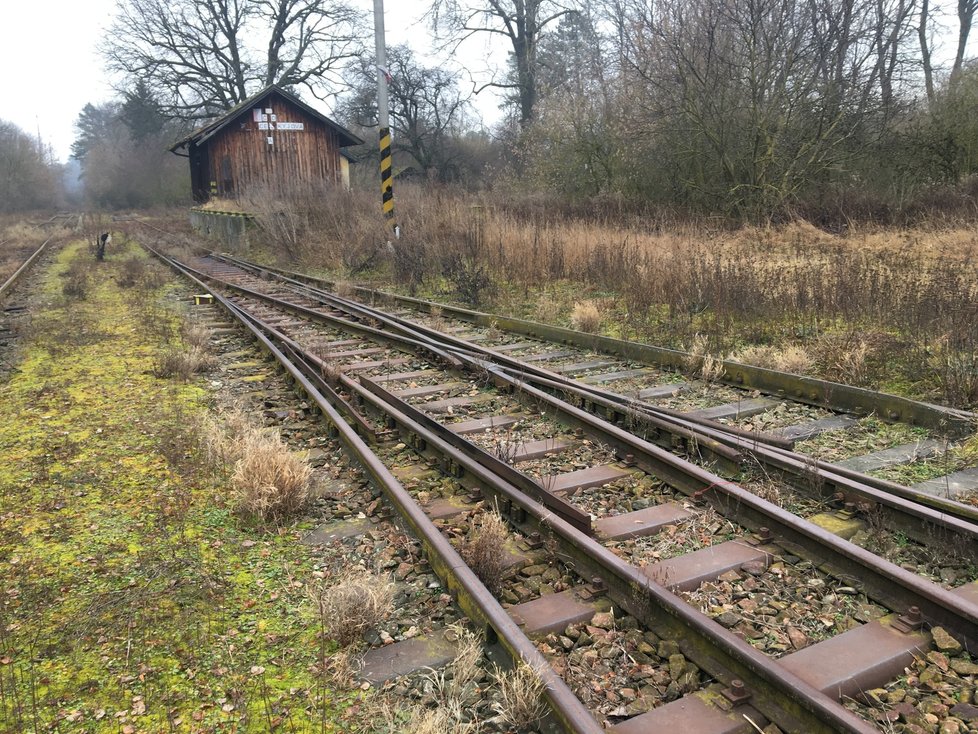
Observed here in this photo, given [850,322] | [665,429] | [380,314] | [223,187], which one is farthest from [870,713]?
[223,187]

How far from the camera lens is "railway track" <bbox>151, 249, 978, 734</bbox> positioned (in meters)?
2.70

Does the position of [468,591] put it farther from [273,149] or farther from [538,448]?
[273,149]

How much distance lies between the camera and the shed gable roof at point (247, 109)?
107 ft

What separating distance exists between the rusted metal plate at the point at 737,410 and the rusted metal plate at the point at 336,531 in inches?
116

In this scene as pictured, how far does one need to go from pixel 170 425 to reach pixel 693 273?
23.5 ft

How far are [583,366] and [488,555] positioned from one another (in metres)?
4.52

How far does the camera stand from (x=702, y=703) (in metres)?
2.63

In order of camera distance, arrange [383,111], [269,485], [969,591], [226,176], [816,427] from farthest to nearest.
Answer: [226,176] → [383,111] → [816,427] → [269,485] → [969,591]

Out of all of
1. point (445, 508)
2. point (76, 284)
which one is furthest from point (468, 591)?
point (76, 284)

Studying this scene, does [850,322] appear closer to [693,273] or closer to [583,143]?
[693,273]

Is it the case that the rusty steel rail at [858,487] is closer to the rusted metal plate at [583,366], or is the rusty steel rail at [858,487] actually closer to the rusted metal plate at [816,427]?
the rusted metal plate at [816,427]

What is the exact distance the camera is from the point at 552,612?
10.5ft

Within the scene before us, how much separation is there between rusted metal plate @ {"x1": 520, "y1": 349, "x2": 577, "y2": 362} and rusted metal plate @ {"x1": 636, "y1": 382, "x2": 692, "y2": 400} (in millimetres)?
1573

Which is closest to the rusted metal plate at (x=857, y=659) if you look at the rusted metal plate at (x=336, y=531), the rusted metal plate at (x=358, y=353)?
the rusted metal plate at (x=336, y=531)
